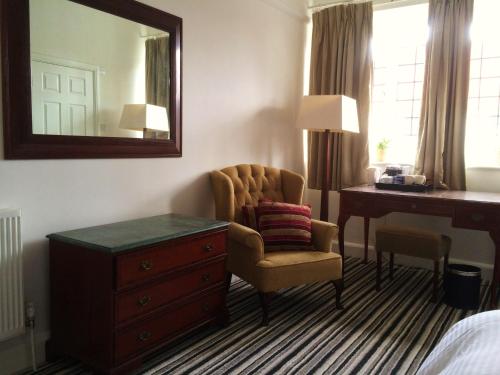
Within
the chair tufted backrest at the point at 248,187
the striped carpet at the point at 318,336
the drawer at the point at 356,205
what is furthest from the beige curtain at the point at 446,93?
the chair tufted backrest at the point at 248,187

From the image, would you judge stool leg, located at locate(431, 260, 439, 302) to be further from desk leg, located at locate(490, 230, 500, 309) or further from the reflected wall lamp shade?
the reflected wall lamp shade

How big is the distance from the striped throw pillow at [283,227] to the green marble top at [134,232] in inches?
17.9

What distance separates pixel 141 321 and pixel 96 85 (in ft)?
4.23

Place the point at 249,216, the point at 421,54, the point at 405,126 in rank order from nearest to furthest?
the point at 249,216
the point at 421,54
the point at 405,126

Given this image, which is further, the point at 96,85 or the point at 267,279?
the point at 267,279

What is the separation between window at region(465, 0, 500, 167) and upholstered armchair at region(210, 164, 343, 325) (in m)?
1.58

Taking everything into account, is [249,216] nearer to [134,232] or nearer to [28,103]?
[134,232]

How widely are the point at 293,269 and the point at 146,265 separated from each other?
3.24ft

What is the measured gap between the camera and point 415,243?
316 cm

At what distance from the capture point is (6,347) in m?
2.05

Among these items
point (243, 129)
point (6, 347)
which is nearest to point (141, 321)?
point (6, 347)

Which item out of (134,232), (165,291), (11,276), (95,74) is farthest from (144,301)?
(95,74)

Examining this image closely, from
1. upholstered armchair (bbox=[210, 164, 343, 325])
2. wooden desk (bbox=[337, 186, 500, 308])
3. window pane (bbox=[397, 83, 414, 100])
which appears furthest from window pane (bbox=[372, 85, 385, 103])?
upholstered armchair (bbox=[210, 164, 343, 325])

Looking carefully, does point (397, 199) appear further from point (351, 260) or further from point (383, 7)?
point (383, 7)
